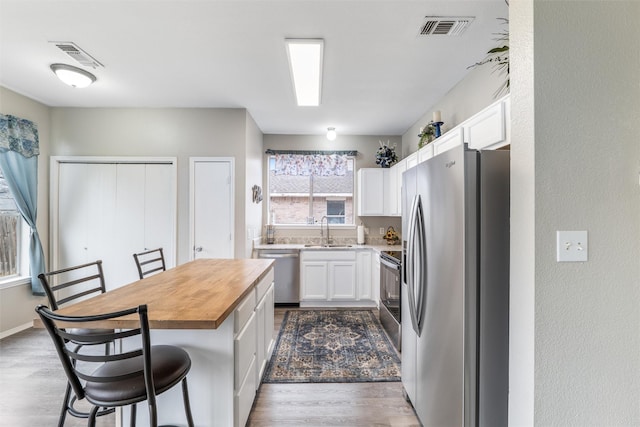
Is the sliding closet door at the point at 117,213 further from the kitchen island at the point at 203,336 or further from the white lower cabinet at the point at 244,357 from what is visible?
the white lower cabinet at the point at 244,357

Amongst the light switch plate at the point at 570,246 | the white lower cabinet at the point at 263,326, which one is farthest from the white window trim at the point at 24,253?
the light switch plate at the point at 570,246

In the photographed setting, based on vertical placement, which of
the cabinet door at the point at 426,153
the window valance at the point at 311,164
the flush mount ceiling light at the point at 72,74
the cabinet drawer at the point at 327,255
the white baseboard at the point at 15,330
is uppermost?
the flush mount ceiling light at the point at 72,74

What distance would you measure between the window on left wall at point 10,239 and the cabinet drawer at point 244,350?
3265mm

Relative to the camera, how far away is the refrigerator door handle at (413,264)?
1774 mm

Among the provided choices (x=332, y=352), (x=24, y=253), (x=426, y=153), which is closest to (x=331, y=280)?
(x=332, y=352)

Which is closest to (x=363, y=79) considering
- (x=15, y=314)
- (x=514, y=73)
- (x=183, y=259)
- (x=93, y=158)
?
(x=514, y=73)

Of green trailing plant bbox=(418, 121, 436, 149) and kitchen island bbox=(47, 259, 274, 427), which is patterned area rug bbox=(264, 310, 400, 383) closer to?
kitchen island bbox=(47, 259, 274, 427)

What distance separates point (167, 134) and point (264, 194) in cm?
172

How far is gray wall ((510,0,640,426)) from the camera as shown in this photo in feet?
3.61

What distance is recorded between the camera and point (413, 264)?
184cm

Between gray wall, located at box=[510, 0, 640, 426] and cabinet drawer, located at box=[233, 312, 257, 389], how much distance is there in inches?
51.1

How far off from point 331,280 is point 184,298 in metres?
2.82

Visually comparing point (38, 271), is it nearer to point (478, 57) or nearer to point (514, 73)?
point (514, 73)

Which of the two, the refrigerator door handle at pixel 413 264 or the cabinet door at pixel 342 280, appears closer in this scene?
the refrigerator door handle at pixel 413 264
